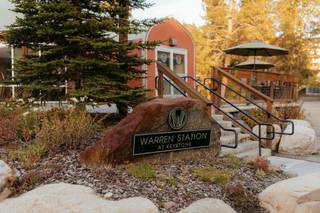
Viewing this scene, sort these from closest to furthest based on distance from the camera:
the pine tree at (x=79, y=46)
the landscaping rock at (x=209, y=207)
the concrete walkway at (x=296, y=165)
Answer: the landscaping rock at (x=209, y=207) < the concrete walkway at (x=296, y=165) < the pine tree at (x=79, y=46)

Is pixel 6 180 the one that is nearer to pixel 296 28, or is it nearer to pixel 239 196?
pixel 239 196

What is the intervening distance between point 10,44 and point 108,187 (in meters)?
4.16

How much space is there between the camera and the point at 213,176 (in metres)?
4.27

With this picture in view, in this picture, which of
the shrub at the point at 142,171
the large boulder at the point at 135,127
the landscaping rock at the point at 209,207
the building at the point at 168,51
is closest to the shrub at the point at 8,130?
the large boulder at the point at 135,127

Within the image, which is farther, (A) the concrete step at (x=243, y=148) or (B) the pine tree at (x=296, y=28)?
(B) the pine tree at (x=296, y=28)

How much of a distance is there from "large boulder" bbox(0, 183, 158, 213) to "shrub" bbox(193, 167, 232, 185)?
112 centimetres

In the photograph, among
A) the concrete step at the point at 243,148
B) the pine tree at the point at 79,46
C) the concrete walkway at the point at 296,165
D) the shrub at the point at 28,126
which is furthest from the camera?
the concrete step at the point at 243,148

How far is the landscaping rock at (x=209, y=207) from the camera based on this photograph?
340cm

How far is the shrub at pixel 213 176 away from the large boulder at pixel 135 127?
0.76 meters

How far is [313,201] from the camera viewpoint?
374cm

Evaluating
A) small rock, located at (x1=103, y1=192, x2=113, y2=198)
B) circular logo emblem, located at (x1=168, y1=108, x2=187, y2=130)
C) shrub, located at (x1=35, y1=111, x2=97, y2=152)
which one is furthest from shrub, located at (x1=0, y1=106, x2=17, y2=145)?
circular logo emblem, located at (x1=168, y1=108, x2=187, y2=130)

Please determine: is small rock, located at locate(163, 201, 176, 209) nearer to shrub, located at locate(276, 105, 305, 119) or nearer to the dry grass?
the dry grass

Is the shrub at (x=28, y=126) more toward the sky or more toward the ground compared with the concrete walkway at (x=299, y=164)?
more toward the sky

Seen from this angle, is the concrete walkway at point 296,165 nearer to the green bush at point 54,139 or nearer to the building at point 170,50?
the green bush at point 54,139
